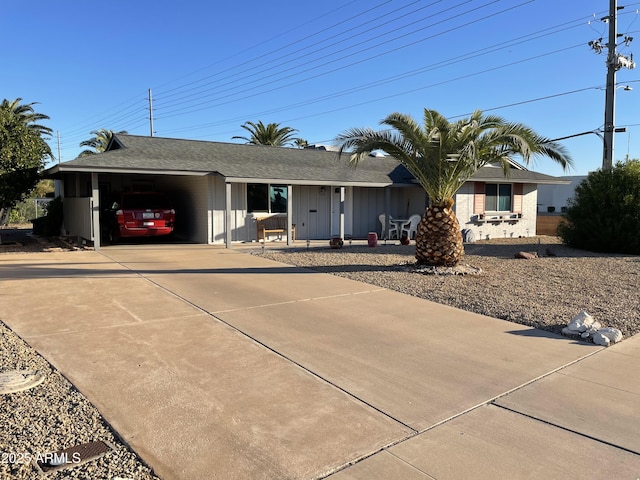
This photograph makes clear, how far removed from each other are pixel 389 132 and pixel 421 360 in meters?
7.29

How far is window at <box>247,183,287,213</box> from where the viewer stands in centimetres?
1788

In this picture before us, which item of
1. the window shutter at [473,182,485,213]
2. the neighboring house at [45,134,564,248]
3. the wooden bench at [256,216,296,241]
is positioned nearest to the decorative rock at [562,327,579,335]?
the neighboring house at [45,134,564,248]

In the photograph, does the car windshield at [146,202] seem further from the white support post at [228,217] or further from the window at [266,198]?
the window at [266,198]

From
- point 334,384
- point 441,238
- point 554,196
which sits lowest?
point 334,384

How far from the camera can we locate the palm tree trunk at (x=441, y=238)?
1102 cm

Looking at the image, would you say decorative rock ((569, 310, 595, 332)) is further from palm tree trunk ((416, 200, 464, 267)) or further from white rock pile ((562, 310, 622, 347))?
palm tree trunk ((416, 200, 464, 267))

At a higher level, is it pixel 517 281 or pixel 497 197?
pixel 497 197

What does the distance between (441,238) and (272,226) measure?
872 cm

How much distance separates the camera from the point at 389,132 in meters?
11.4

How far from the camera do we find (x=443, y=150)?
10.8 metres

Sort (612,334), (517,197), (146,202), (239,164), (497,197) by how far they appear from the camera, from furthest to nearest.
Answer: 1. (517,197)
2. (497,197)
3. (239,164)
4. (146,202)
5. (612,334)

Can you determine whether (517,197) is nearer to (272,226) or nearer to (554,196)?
(272,226)

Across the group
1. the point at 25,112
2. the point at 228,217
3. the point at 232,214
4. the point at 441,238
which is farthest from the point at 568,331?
the point at 25,112

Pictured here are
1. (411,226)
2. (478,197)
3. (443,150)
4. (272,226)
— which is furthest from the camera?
(478,197)
